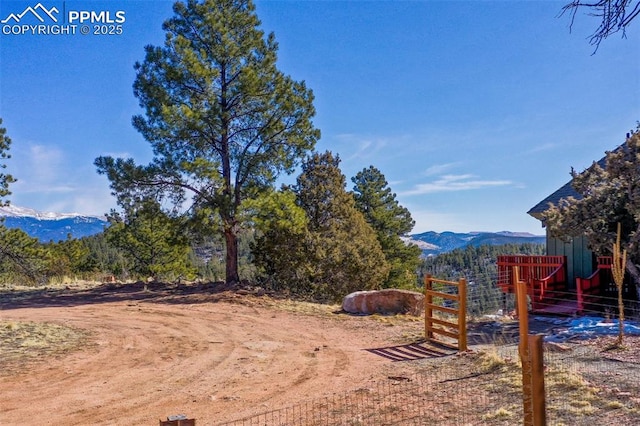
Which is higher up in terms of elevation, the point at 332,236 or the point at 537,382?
the point at 332,236

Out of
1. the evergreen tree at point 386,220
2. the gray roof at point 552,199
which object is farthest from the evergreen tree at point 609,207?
the evergreen tree at point 386,220

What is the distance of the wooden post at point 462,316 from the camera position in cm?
861

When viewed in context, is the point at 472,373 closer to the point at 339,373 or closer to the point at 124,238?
the point at 339,373

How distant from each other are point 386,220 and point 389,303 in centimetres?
2155

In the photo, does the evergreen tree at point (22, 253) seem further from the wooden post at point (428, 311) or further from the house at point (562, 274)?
the house at point (562, 274)

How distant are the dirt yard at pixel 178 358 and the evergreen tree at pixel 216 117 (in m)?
4.05

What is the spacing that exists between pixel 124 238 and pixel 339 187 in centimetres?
2040

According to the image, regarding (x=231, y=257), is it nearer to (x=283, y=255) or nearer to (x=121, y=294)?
(x=283, y=255)

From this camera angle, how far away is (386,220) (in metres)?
34.4

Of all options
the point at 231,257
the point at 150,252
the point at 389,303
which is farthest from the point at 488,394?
the point at 150,252

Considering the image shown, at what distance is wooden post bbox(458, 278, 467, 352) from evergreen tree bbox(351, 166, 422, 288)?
2424cm

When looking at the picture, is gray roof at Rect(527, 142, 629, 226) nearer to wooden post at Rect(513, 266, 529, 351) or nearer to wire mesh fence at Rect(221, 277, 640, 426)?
wire mesh fence at Rect(221, 277, 640, 426)

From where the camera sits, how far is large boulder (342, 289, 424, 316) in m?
13.0

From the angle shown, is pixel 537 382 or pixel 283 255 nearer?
pixel 537 382
